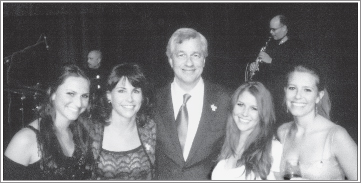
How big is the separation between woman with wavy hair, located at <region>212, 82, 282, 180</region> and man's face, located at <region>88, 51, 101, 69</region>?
1282 millimetres

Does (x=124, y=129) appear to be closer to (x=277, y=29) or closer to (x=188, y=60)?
(x=188, y=60)

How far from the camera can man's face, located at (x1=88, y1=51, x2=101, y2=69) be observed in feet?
8.63

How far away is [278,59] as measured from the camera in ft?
6.92

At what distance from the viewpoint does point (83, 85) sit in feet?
5.71

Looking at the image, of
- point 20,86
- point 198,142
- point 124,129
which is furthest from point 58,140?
point 20,86

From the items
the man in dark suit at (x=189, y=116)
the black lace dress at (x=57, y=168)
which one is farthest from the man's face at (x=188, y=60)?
→ the black lace dress at (x=57, y=168)

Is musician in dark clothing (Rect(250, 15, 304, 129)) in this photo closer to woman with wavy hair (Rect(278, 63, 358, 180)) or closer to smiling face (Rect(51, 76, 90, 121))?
woman with wavy hair (Rect(278, 63, 358, 180))

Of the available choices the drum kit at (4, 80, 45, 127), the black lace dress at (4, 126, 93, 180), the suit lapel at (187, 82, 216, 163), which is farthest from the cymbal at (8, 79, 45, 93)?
the suit lapel at (187, 82, 216, 163)

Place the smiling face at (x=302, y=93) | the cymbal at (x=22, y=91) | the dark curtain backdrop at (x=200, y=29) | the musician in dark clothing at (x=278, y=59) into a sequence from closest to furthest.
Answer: the smiling face at (x=302, y=93), the musician in dark clothing at (x=278, y=59), the dark curtain backdrop at (x=200, y=29), the cymbal at (x=22, y=91)

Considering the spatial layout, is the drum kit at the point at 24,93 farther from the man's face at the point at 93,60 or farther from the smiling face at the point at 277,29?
the smiling face at the point at 277,29

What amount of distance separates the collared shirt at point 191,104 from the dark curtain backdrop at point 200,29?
19 cm

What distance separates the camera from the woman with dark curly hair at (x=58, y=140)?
1.54m

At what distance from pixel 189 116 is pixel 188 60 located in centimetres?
28

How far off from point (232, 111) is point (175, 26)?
1855mm
